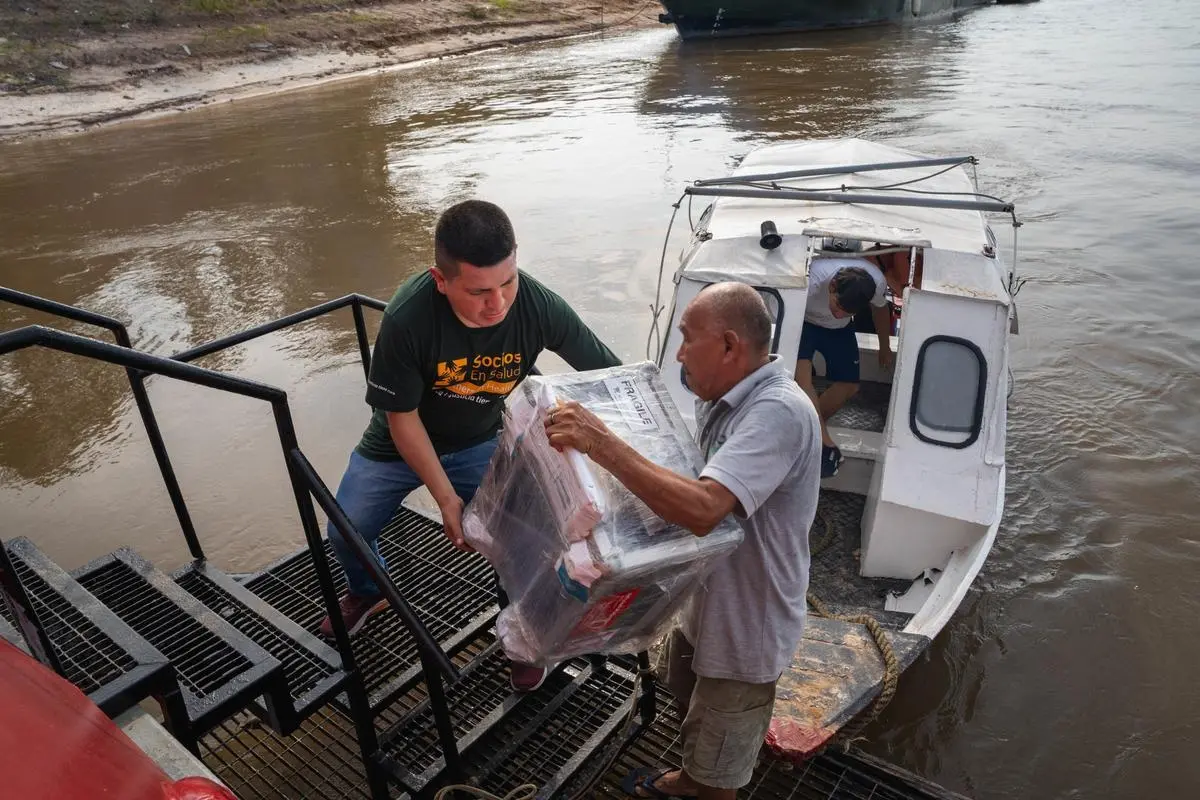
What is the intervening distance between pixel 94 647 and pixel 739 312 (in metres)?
2.21

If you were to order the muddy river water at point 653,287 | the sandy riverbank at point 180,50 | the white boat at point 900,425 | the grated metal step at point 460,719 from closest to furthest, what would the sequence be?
1. the grated metal step at point 460,719
2. the white boat at point 900,425
3. the muddy river water at point 653,287
4. the sandy riverbank at point 180,50

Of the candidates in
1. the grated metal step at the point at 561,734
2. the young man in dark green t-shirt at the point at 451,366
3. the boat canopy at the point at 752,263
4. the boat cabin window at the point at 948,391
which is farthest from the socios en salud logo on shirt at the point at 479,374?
the boat cabin window at the point at 948,391

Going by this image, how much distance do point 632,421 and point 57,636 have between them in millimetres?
1959

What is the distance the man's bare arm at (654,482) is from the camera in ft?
6.52

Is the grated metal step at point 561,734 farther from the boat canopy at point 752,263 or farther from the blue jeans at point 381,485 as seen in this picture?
the boat canopy at point 752,263

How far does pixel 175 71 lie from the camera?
69.9 ft

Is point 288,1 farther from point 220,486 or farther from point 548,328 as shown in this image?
point 548,328

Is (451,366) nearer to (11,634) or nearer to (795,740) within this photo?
(11,634)

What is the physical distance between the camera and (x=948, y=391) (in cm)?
486

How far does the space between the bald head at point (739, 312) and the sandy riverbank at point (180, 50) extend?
816 inches

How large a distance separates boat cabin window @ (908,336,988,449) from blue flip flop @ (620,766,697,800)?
2.62m

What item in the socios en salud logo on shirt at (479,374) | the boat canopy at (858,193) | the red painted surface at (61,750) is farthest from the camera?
the boat canopy at (858,193)

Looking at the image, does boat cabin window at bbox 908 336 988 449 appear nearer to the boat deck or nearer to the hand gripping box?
the boat deck

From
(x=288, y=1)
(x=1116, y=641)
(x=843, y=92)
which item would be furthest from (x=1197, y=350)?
(x=288, y=1)
